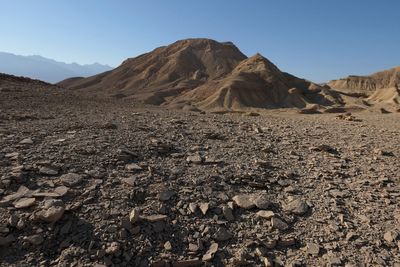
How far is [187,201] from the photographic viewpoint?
533cm

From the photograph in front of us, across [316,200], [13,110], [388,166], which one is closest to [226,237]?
[316,200]

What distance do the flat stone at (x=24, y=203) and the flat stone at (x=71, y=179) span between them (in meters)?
0.58

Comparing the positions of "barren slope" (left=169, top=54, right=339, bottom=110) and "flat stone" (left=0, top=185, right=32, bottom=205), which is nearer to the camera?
"flat stone" (left=0, top=185, right=32, bottom=205)

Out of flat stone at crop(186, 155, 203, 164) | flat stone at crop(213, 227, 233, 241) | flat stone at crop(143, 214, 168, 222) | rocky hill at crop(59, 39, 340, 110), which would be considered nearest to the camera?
flat stone at crop(213, 227, 233, 241)

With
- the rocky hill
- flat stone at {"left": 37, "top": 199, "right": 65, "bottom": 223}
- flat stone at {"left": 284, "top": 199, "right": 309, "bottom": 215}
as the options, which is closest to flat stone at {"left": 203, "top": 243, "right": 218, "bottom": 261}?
flat stone at {"left": 284, "top": 199, "right": 309, "bottom": 215}

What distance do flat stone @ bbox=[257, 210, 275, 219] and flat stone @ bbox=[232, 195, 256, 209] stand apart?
0.62 feet

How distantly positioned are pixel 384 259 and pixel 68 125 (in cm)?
690

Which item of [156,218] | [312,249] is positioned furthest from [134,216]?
[312,249]

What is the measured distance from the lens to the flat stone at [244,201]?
210 inches

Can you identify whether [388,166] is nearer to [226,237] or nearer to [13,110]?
[226,237]

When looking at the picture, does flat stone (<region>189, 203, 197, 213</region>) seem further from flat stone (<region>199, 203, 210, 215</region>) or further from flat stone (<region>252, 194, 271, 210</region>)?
flat stone (<region>252, 194, 271, 210</region>)

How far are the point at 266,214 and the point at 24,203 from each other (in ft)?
9.94

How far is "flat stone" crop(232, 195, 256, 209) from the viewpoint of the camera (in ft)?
17.5

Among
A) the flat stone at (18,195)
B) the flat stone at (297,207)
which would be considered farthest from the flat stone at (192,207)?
the flat stone at (18,195)
